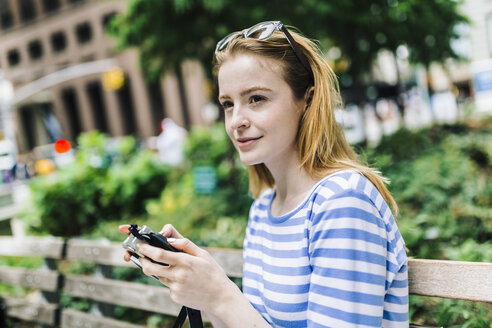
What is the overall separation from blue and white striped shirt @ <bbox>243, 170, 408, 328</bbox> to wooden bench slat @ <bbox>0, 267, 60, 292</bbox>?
8.39ft

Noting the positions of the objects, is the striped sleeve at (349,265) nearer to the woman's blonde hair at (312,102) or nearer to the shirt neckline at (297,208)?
the shirt neckline at (297,208)

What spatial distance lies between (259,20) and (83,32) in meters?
28.4

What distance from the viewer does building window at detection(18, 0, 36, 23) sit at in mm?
27208

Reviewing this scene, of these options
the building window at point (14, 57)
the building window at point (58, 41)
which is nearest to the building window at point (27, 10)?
the building window at point (58, 41)

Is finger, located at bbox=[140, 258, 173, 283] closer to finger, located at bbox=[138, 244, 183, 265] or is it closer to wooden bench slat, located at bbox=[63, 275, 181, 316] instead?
finger, located at bbox=[138, 244, 183, 265]

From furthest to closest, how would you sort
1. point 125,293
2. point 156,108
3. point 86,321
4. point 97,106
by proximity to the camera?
point 97,106 → point 156,108 → point 86,321 → point 125,293

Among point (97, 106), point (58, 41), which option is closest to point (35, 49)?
point (58, 41)

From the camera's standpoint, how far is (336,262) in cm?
117

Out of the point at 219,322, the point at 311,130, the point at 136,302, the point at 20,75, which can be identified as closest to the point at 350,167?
the point at 311,130

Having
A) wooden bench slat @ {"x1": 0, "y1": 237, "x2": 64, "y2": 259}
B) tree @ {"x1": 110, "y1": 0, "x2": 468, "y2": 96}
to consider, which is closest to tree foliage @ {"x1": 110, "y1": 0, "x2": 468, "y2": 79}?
tree @ {"x1": 110, "y1": 0, "x2": 468, "y2": 96}

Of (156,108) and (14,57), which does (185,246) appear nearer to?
(14,57)

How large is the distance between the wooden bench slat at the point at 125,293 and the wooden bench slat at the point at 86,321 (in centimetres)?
14

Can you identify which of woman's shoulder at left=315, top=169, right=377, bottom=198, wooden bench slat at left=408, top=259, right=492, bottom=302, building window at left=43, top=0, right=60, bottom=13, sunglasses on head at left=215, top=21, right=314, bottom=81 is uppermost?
building window at left=43, top=0, right=60, bottom=13

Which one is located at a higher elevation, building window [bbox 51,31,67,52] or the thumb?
building window [bbox 51,31,67,52]
